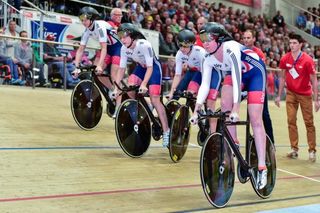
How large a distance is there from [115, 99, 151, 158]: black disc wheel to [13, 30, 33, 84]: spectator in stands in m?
5.47

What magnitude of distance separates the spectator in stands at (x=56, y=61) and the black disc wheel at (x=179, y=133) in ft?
18.0

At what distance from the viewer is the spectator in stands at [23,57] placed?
10750 mm

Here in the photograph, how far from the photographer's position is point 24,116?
26.3 feet

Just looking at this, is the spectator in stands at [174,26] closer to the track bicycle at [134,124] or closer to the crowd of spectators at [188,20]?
the crowd of spectators at [188,20]

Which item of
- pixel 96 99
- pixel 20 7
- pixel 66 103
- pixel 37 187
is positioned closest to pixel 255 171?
pixel 37 187

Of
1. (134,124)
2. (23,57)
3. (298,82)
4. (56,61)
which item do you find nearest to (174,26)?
(56,61)

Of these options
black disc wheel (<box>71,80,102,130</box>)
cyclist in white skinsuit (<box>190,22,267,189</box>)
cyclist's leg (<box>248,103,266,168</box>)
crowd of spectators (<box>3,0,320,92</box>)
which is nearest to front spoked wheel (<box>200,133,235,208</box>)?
cyclist in white skinsuit (<box>190,22,267,189</box>)

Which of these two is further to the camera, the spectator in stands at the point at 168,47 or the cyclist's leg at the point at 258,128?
the spectator in stands at the point at 168,47

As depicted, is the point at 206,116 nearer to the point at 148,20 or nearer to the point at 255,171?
the point at 255,171

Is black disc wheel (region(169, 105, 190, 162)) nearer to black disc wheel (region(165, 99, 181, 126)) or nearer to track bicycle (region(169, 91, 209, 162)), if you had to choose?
track bicycle (region(169, 91, 209, 162))

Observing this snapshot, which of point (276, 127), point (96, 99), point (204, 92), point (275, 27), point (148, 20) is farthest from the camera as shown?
point (275, 27)

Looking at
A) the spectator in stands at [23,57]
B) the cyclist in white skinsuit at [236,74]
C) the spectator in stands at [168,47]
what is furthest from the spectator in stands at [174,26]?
the cyclist in white skinsuit at [236,74]

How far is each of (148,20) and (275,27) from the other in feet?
34.8

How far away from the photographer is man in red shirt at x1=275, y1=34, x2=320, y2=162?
710cm
